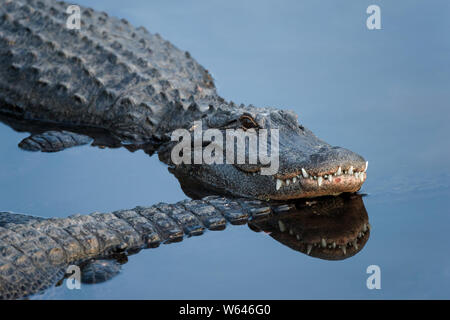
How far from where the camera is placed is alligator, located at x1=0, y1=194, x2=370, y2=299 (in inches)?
190

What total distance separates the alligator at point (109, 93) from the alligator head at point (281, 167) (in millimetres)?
12

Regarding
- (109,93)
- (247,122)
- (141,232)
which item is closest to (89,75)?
(109,93)

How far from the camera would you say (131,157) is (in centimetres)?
746

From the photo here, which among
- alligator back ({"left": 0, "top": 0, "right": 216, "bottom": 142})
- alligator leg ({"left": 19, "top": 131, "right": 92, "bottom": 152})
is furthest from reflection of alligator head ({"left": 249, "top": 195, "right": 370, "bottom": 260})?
alligator leg ({"left": 19, "top": 131, "right": 92, "bottom": 152})

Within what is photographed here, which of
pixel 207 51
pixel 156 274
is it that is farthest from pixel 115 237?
pixel 207 51

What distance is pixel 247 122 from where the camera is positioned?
645 cm

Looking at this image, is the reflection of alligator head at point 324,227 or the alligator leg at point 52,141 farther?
the alligator leg at point 52,141

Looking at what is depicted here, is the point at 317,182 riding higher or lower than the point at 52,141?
lower

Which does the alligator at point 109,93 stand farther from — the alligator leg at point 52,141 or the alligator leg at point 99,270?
the alligator leg at point 99,270

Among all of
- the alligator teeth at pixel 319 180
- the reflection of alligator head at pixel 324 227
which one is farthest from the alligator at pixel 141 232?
the alligator teeth at pixel 319 180

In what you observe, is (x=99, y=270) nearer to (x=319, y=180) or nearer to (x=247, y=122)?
(x=319, y=180)

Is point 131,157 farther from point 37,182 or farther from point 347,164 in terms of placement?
point 347,164

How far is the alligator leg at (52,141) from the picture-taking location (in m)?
7.51

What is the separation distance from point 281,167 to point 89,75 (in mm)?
3027
